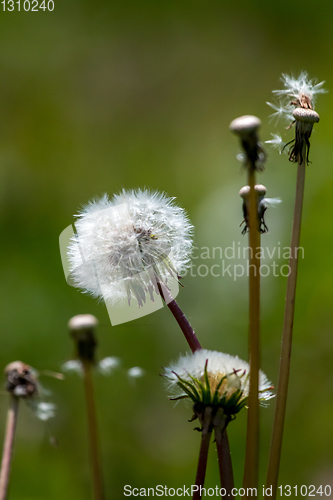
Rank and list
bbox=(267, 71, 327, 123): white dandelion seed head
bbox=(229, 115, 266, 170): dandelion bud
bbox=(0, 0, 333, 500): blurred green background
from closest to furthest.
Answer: bbox=(229, 115, 266, 170): dandelion bud
bbox=(267, 71, 327, 123): white dandelion seed head
bbox=(0, 0, 333, 500): blurred green background

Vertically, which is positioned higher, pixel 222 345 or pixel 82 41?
pixel 82 41

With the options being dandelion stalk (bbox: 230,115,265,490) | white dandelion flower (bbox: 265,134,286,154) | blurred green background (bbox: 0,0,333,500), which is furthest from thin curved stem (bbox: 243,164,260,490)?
blurred green background (bbox: 0,0,333,500)

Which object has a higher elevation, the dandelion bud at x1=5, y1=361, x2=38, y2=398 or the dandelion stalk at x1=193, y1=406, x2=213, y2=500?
the dandelion bud at x1=5, y1=361, x2=38, y2=398

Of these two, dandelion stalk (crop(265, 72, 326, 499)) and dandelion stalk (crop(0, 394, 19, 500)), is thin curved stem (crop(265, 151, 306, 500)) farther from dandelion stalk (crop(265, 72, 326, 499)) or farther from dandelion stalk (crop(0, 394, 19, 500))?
dandelion stalk (crop(0, 394, 19, 500))

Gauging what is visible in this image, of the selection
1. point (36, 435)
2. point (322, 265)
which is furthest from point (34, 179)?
point (322, 265)

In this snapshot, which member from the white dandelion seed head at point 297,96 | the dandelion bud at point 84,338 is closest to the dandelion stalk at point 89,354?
the dandelion bud at point 84,338

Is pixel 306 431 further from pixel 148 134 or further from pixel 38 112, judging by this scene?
pixel 38 112

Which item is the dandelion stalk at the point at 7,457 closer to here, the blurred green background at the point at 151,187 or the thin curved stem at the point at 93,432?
the thin curved stem at the point at 93,432
